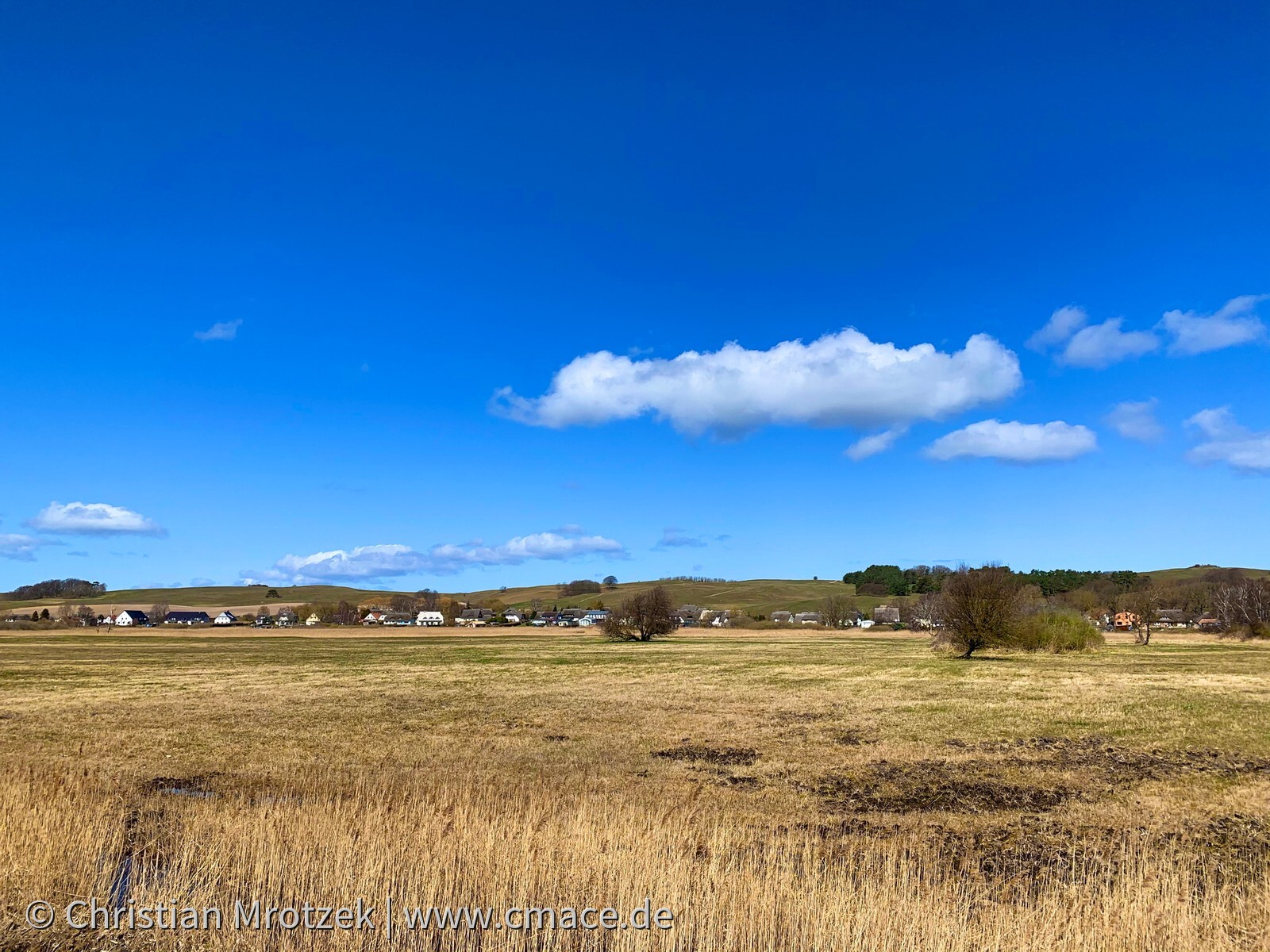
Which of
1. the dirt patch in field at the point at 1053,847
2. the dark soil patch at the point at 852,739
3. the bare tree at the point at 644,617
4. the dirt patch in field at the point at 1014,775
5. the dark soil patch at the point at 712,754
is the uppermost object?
the dirt patch in field at the point at 1053,847

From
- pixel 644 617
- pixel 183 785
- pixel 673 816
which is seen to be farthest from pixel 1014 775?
pixel 644 617

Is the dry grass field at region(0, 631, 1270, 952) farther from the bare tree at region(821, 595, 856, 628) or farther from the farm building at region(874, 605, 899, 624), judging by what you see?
the farm building at region(874, 605, 899, 624)

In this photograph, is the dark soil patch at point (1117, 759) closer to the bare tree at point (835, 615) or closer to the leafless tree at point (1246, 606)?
the leafless tree at point (1246, 606)

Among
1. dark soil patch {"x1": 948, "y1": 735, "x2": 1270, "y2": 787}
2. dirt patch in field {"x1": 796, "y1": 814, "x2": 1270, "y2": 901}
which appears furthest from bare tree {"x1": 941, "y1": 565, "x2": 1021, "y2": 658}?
dirt patch in field {"x1": 796, "y1": 814, "x2": 1270, "y2": 901}

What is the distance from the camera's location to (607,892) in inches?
386

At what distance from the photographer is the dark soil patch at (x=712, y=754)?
19.5 m

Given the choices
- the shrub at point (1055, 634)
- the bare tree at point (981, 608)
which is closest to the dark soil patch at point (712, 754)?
the bare tree at point (981, 608)

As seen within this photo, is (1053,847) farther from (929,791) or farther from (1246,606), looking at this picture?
(1246,606)

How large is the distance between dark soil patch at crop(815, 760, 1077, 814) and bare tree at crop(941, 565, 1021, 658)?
151 ft

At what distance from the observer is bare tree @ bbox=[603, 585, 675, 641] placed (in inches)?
4058

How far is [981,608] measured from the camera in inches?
2391

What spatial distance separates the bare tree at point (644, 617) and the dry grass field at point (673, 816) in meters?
70.6

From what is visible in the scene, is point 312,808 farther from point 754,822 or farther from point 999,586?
point 999,586

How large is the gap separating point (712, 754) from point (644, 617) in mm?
83390
